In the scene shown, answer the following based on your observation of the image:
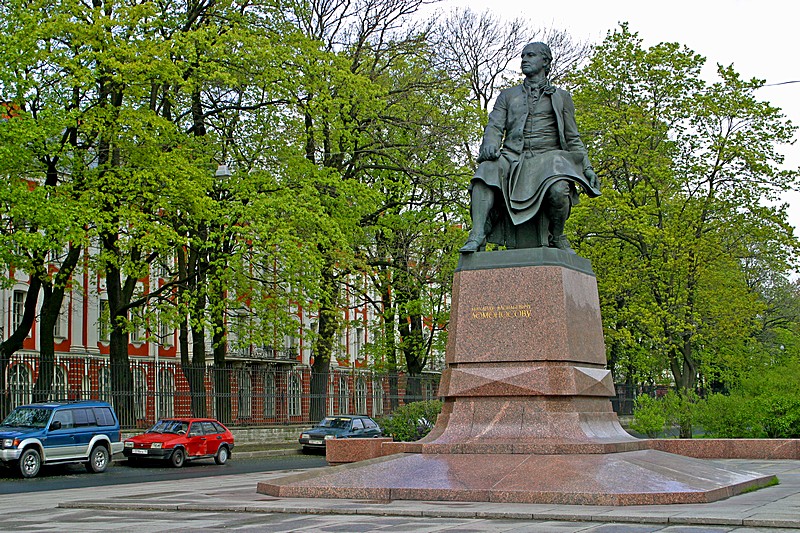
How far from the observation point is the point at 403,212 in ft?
127

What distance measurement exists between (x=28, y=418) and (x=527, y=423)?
15593mm

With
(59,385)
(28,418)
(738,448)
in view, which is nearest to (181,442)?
(59,385)

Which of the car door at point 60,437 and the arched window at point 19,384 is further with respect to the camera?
the arched window at point 19,384

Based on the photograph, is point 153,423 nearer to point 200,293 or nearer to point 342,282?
point 200,293

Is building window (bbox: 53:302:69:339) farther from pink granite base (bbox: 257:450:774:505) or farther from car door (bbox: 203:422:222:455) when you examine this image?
pink granite base (bbox: 257:450:774:505)

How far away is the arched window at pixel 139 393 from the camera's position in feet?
100

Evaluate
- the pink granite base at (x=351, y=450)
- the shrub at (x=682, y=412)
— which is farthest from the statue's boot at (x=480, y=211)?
the shrub at (x=682, y=412)

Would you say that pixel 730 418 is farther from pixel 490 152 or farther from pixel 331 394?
pixel 331 394

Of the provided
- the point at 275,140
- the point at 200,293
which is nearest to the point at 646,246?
the point at 275,140

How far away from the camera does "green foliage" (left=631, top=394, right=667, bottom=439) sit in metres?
22.5

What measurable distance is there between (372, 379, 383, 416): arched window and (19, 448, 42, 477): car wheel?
17669mm

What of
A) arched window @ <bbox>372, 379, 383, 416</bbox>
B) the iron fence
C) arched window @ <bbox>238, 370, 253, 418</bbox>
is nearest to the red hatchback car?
the iron fence

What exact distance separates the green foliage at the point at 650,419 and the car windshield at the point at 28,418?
13.3m

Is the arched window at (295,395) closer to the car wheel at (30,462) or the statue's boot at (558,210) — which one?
the car wheel at (30,462)
